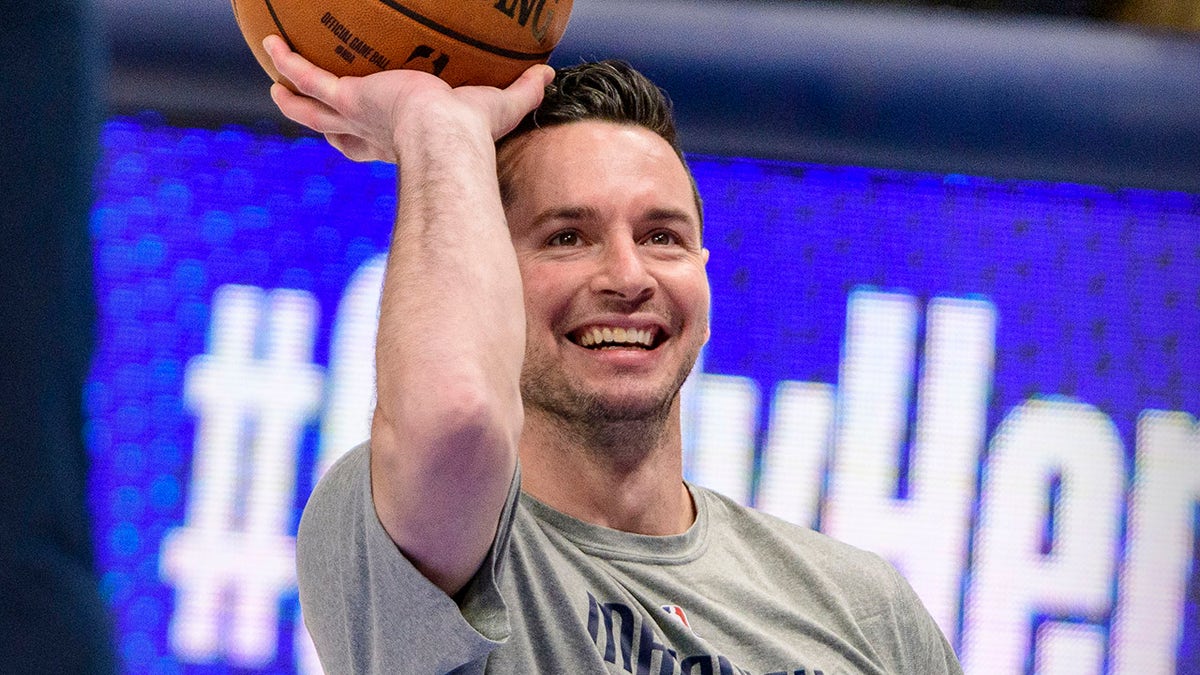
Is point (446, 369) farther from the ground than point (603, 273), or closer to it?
closer to it

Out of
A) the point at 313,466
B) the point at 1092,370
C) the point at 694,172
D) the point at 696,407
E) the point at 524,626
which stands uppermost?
the point at 694,172

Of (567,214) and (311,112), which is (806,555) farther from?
(311,112)

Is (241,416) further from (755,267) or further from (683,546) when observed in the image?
(683,546)

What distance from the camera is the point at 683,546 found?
1.49 metres

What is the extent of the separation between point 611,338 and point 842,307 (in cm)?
116

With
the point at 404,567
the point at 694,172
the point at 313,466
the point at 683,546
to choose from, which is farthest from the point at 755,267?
the point at 404,567

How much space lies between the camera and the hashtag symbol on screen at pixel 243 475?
2.39m

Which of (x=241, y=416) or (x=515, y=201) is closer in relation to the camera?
(x=515, y=201)

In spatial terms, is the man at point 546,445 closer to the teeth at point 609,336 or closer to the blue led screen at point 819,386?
the teeth at point 609,336

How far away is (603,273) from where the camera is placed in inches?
59.2

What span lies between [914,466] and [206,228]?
1504 millimetres

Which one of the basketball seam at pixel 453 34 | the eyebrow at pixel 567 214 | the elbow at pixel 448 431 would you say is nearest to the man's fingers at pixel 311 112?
the basketball seam at pixel 453 34

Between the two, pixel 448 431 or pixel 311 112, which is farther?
pixel 311 112

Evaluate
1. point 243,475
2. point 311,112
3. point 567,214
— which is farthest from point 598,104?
point 243,475
